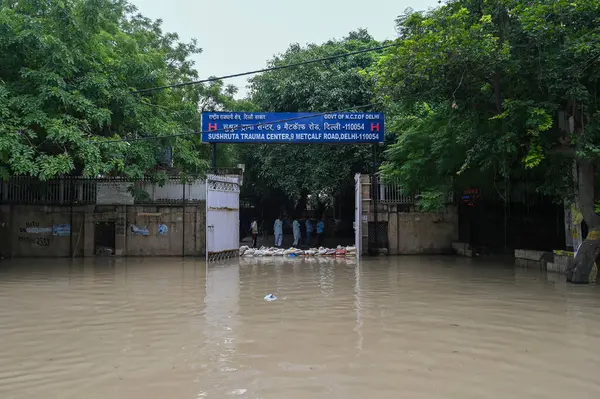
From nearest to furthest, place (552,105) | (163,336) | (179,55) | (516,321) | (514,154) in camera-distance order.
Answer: (163,336), (516,321), (552,105), (514,154), (179,55)

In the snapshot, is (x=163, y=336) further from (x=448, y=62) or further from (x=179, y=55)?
(x=179, y=55)

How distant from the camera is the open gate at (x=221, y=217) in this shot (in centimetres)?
1603

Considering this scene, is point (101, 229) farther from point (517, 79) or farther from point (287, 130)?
point (517, 79)

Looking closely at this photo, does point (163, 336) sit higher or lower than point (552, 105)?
lower

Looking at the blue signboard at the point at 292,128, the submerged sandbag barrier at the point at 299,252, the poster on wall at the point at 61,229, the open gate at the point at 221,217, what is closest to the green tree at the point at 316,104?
the blue signboard at the point at 292,128

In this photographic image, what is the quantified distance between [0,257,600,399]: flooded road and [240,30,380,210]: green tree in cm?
1054

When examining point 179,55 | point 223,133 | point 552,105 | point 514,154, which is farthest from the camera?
point 179,55

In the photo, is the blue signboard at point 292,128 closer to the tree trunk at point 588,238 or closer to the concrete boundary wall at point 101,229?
the concrete boundary wall at point 101,229

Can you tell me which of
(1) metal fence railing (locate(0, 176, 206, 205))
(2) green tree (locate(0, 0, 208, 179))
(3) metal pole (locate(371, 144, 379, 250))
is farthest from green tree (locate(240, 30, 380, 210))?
(2) green tree (locate(0, 0, 208, 179))

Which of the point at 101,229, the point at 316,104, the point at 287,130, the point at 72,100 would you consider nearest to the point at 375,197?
the point at 287,130

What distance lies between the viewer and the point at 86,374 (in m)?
4.79

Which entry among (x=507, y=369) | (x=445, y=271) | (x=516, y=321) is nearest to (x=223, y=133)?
(x=445, y=271)

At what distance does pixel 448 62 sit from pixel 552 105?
2343mm

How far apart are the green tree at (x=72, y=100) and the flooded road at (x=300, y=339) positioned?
3.37m
